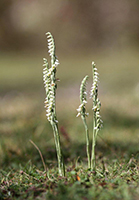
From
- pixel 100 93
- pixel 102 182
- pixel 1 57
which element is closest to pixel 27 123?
pixel 102 182

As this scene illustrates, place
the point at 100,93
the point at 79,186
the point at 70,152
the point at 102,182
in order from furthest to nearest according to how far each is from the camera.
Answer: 1. the point at 100,93
2. the point at 70,152
3. the point at 102,182
4. the point at 79,186

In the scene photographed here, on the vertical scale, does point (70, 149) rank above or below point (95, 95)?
below

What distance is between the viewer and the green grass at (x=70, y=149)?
5.99ft

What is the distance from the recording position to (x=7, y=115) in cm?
501

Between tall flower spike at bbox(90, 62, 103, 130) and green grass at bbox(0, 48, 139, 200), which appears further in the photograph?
tall flower spike at bbox(90, 62, 103, 130)

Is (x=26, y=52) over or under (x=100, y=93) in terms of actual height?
over

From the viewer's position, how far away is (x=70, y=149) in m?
3.56

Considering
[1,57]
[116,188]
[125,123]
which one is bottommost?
[116,188]

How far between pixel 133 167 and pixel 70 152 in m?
1.12

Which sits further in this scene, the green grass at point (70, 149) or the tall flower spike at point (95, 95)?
the tall flower spike at point (95, 95)

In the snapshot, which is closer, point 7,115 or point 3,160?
point 3,160

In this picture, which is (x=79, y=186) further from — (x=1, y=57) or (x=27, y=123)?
(x=1, y=57)

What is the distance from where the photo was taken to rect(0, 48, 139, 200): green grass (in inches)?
71.9

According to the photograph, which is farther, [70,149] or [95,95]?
[70,149]
